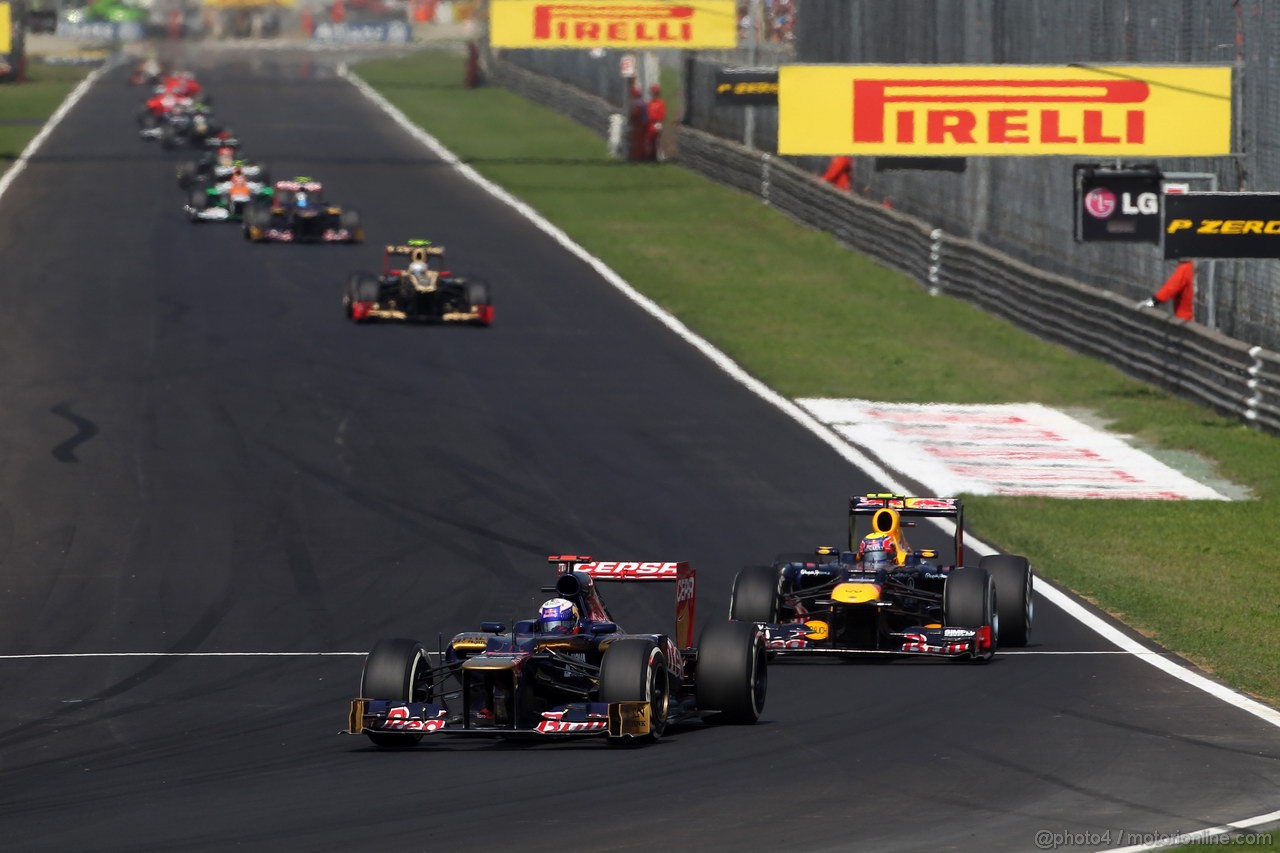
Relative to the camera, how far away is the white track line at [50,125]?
5316 centimetres

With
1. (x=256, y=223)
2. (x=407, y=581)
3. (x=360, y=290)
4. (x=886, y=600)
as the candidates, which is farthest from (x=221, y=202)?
(x=886, y=600)

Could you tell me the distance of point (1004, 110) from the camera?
98.3ft

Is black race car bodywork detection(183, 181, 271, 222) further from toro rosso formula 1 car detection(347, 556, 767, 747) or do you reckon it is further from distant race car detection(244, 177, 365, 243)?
toro rosso formula 1 car detection(347, 556, 767, 747)

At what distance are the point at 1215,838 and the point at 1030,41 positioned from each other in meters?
28.3

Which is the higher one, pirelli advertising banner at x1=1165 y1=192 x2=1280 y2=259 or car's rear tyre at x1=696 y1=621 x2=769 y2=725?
pirelli advertising banner at x1=1165 y1=192 x2=1280 y2=259

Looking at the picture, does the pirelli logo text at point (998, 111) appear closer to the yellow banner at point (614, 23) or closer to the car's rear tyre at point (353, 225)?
the car's rear tyre at point (353, 225)

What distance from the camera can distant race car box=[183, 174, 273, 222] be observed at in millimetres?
45688

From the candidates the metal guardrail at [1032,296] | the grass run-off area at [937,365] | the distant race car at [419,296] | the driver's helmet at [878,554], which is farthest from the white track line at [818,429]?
the metal guardrail at [1032,296]

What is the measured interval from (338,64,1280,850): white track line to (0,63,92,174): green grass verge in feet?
37.4

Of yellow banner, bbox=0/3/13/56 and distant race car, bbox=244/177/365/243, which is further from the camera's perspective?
yellow banner, bbox=0/3/13/56

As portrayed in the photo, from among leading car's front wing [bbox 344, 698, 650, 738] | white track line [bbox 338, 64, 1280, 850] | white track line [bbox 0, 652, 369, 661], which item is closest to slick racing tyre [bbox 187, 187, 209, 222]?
white track line [bbox 338, 64, 1280, 850]

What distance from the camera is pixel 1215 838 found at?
11.0 metres

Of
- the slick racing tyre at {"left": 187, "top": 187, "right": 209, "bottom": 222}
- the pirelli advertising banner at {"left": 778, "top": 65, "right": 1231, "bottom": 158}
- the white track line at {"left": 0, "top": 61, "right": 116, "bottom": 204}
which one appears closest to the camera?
the pirelli advertising banner at {"left": 778, "top": 65, "right": 1231, "bottom": 158}

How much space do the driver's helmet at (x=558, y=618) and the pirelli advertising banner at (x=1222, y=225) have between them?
13144 millimetres
